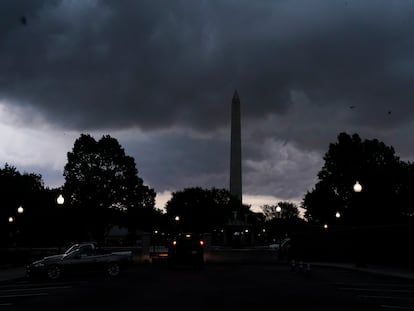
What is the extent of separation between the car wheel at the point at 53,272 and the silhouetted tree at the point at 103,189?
4750 cm

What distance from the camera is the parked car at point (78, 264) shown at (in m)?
25.5

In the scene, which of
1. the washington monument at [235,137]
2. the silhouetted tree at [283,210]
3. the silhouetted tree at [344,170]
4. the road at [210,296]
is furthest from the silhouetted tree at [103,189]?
the silhouetted tree at [283,210]

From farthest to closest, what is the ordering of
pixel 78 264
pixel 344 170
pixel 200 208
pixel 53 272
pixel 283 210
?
pixel 283 210 < pixel 200 208 < pixel 344 170 < pixel 78 264 < pixel 53 272

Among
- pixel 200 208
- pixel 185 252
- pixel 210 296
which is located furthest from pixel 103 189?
pixel 210 296

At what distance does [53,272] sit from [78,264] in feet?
3.78

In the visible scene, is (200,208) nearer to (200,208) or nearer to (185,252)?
(200,208)

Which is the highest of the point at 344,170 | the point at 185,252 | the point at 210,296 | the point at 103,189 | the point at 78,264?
the point at 344,170

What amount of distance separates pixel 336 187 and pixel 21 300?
72.8m

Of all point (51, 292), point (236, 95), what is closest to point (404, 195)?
point (236, 95)

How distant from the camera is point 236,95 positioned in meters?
71.0

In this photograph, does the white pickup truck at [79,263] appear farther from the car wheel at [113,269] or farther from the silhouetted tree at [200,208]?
the silhouetted tree at [200,208]

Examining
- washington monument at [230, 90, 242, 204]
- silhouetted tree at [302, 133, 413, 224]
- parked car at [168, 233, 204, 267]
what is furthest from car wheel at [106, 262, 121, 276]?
silhouetted tree at [302, 133, 413, 224]

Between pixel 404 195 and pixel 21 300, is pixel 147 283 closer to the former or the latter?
pixel 21 300

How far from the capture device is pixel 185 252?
3291 cm
